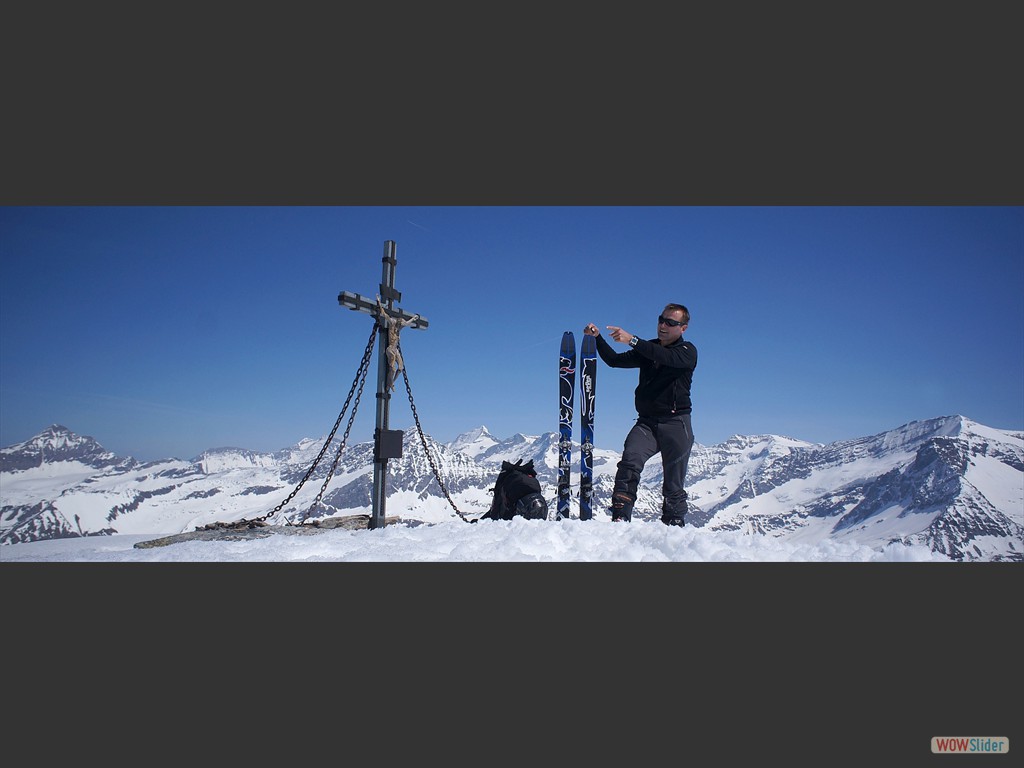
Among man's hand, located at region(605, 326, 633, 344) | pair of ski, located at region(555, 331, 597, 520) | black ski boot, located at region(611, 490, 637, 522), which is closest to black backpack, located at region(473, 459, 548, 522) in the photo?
pair of ski, located at region(555, 331, 597, 520)

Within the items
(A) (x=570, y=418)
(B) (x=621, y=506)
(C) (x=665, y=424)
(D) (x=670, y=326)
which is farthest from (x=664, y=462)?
(A) (x=570, y=418)

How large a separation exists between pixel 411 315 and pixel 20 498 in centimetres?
19429

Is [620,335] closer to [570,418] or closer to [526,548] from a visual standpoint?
[570,418]

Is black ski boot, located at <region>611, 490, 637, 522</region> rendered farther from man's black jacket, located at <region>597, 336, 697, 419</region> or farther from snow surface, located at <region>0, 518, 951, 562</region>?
→ man's black jacket, located at <region>597, 336, 697, 419</region>

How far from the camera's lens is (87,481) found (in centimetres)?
18100

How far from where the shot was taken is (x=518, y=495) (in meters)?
5.99

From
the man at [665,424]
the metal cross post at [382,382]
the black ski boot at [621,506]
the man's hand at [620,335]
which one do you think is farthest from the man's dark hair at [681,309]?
the metal cross post at [382,382]

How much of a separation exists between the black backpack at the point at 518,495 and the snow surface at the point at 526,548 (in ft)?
3.10

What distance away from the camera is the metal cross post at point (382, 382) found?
6.95 metres

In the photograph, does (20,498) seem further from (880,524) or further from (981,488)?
(981,488)

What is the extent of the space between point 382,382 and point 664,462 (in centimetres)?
389

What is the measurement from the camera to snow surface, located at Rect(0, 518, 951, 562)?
12.5 feet

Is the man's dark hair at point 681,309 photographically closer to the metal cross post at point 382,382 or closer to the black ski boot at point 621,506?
the black ski boot at point 621,506

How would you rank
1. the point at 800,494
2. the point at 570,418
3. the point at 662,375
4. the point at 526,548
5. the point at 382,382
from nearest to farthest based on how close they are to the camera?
1. the point at 526,548
2. the point at 662,375
3. the point at 570,418
4. the point at 382,382
5. the point at 800,494
